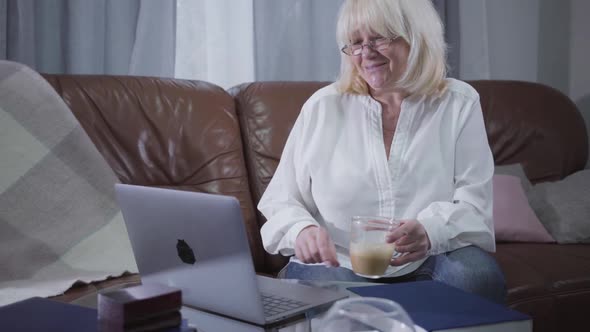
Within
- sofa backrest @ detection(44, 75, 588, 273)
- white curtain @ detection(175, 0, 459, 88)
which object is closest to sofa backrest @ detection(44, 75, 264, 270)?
sofa backrest @ detection(44, 75, 588, 273)

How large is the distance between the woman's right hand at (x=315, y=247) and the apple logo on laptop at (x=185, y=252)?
41 cm

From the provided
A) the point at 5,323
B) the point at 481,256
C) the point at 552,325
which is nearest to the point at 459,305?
the point at 481,256

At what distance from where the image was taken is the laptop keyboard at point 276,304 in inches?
41.0

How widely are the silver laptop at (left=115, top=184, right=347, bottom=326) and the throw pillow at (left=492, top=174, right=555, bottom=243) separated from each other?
4.31 ft

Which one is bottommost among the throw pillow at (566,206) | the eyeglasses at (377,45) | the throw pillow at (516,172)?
the throw pillow at (566,206)

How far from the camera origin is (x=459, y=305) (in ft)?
3.47

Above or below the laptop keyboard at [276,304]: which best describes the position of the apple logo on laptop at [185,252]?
above

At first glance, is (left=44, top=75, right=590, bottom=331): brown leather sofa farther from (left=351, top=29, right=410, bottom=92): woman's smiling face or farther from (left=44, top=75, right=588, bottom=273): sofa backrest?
(left=351, top=29, right=410, bottom=92): woman's smiling face

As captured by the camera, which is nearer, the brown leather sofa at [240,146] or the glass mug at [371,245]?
the glass mug at [371,245]

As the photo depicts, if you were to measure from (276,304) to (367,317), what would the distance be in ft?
1.19

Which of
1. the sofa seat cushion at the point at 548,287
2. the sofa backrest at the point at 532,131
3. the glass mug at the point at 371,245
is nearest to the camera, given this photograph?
the glass mug at the point at 371,245

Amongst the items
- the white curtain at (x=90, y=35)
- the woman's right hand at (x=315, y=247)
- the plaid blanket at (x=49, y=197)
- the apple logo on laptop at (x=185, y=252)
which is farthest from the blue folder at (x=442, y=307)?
the white curtain at (x=90, y=35)

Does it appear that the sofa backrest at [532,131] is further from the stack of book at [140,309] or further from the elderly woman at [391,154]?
the stack of book at [140,309]

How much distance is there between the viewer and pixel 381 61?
1675 mm
